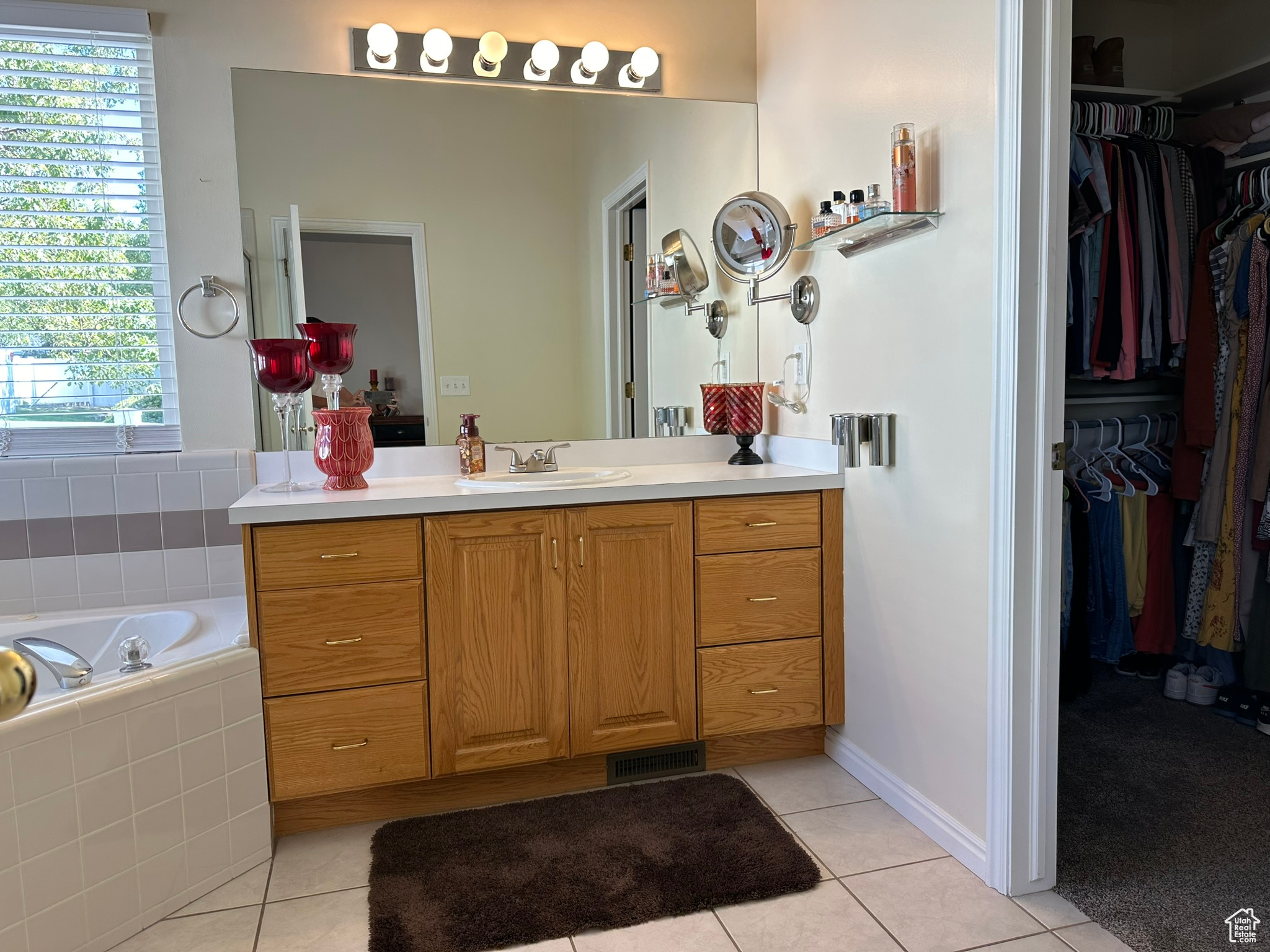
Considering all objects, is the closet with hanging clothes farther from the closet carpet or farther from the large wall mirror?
the large wall mirror

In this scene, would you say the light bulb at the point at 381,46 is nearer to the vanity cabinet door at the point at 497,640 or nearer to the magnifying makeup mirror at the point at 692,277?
the magnifying makeup mirror at the point at 692,277

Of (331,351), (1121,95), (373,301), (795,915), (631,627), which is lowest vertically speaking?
(795,915)

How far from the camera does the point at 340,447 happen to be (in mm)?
2426

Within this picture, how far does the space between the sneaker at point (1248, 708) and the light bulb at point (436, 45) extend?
3116 millimetres

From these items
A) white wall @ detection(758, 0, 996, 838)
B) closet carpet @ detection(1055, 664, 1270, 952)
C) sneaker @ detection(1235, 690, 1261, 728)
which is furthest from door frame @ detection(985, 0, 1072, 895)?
sneaker @ detection(1235, 690, 1261, 728)

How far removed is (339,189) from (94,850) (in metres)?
1.80

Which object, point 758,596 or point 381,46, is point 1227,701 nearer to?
point 758,596

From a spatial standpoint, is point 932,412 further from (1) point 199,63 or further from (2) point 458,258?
(1) point 199,63

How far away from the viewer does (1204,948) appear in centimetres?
171

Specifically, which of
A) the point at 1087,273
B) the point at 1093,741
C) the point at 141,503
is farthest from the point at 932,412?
the point at 141,503

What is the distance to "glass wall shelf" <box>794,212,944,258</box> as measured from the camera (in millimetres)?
2098

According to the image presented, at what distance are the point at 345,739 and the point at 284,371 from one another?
953 mm

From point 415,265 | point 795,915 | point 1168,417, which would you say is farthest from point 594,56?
point 795,915

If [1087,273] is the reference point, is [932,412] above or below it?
below
